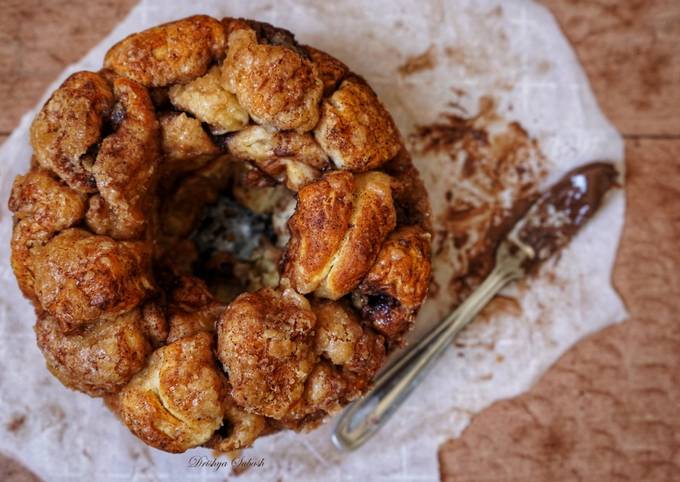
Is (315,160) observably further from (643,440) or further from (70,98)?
(643,440)

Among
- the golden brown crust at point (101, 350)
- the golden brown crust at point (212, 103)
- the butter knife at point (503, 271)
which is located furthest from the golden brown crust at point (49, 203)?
the butter knife at point (503, 271)

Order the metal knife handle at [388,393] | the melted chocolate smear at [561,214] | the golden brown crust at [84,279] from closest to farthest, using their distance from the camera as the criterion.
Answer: the golden brown crust at [84,279] < the metal knife handle at [388,393] < the melted chocolate smear at [561,214]

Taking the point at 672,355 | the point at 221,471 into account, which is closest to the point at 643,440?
the point at 672,355

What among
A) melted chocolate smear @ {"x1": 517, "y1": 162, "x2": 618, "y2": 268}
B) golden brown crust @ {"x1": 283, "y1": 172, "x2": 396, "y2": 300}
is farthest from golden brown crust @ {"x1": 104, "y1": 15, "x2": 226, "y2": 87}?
melted chocolate smear @ {"x1": 517, "y1": 162, "x2": 618, "y2": 268}

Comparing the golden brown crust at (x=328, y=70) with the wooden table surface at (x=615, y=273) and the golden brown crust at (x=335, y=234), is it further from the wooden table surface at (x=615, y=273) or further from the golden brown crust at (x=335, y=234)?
the wooden table surface at (x=615, y=273)

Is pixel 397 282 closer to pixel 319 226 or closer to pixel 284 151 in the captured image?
pixel 319 226
